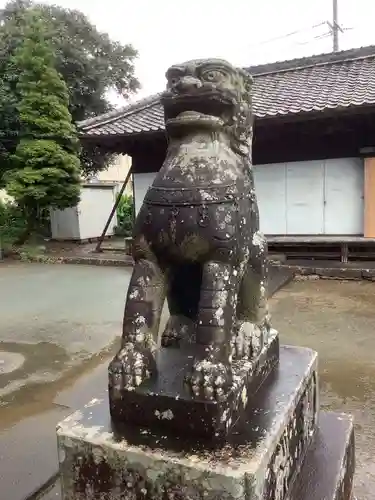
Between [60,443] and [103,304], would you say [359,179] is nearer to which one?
[103,304]

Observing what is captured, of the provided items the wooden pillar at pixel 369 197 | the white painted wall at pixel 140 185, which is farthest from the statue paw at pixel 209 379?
the white painted wall at pixel 140 185

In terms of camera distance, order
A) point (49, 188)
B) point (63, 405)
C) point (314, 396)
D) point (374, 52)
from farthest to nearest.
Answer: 1. point (49, 188)
2. point (374, 52)
3. point (63, 405)
4. point (314, 396)

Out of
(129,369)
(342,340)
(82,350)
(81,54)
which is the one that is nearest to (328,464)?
(129,369)

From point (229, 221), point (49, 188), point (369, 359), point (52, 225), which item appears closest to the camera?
point (229, 221)

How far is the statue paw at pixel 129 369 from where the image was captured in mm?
1366

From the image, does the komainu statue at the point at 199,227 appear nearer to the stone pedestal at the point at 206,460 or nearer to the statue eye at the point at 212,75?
the statue eye at the point at 212,75

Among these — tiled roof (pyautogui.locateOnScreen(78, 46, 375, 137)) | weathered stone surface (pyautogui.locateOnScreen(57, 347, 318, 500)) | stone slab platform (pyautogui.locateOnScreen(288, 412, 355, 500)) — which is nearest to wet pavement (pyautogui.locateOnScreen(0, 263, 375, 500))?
stone slab platform (pyautogui.locateOnScreen(288, 412, 355, 500))

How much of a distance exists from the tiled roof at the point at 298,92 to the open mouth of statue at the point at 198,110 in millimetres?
5399

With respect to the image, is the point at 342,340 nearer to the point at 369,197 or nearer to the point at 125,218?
the point at 369,197

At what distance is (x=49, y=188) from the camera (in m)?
10.3

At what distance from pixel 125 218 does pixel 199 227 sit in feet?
45.6

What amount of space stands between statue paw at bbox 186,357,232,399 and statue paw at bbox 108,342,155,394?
6.3 inches

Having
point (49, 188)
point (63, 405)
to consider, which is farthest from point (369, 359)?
→ point (49, 188)

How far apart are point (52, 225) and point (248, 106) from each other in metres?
12.2
